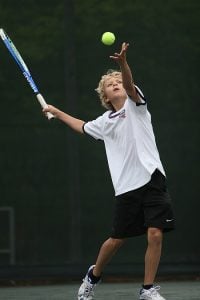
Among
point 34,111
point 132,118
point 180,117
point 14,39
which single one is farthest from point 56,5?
point 132,118

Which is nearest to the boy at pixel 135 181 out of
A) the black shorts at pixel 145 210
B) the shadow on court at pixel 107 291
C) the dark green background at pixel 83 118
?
the black shorts at pixel 145 210

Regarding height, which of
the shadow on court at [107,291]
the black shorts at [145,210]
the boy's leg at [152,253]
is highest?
the black shorts at [145,210]

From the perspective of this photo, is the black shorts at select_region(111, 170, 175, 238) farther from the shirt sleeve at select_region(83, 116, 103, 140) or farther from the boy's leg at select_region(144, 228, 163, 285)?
the shirt sleeve at select_region(83, 116, 103, 140)

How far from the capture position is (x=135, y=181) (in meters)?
5.73

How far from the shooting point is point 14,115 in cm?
727

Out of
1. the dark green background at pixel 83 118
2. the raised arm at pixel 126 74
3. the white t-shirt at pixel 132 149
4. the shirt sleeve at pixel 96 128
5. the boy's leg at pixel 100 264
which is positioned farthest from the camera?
the dark green background at pixel 83 118

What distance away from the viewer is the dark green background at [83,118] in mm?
7262

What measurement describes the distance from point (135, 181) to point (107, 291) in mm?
1403

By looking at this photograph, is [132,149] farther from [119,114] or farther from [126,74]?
[126,74]

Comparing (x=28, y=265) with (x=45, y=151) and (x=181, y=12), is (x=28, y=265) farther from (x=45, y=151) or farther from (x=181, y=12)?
(x=181, y=12)

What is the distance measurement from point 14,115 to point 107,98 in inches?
59.1

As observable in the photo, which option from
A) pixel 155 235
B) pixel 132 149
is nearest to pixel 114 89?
pixel 132 149

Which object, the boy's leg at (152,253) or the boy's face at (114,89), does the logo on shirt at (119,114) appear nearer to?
the boy's face at (114,89)

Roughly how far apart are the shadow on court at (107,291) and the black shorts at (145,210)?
73 cm
